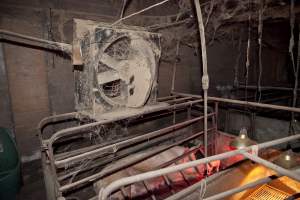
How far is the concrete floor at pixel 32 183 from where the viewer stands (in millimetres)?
5246

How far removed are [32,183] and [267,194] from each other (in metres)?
5.45

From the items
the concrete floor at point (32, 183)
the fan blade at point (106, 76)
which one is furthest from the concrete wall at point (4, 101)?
the fan blade at point (106, 76)

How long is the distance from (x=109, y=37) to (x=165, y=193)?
365cm

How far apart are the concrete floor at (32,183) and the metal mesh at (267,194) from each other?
505 centimetres

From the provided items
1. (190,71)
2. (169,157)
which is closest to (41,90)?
(169,157)

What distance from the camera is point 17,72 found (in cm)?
487

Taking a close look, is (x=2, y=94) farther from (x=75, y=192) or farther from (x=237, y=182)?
(x=237, y=182)

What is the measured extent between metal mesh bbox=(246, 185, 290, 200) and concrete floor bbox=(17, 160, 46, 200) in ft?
16.6

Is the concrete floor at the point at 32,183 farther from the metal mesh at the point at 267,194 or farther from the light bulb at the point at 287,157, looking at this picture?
the light bulb at the point at 287,157

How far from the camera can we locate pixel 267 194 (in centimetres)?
337

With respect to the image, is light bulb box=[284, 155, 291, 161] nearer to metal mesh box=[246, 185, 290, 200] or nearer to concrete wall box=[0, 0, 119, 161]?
metal mesh box=[246, 185, 290, 200]

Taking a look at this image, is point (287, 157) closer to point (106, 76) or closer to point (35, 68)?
point (106, 76)

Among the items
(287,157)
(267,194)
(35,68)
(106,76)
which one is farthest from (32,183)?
(287,157)

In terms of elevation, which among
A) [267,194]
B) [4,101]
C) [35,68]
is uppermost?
[35,68]
